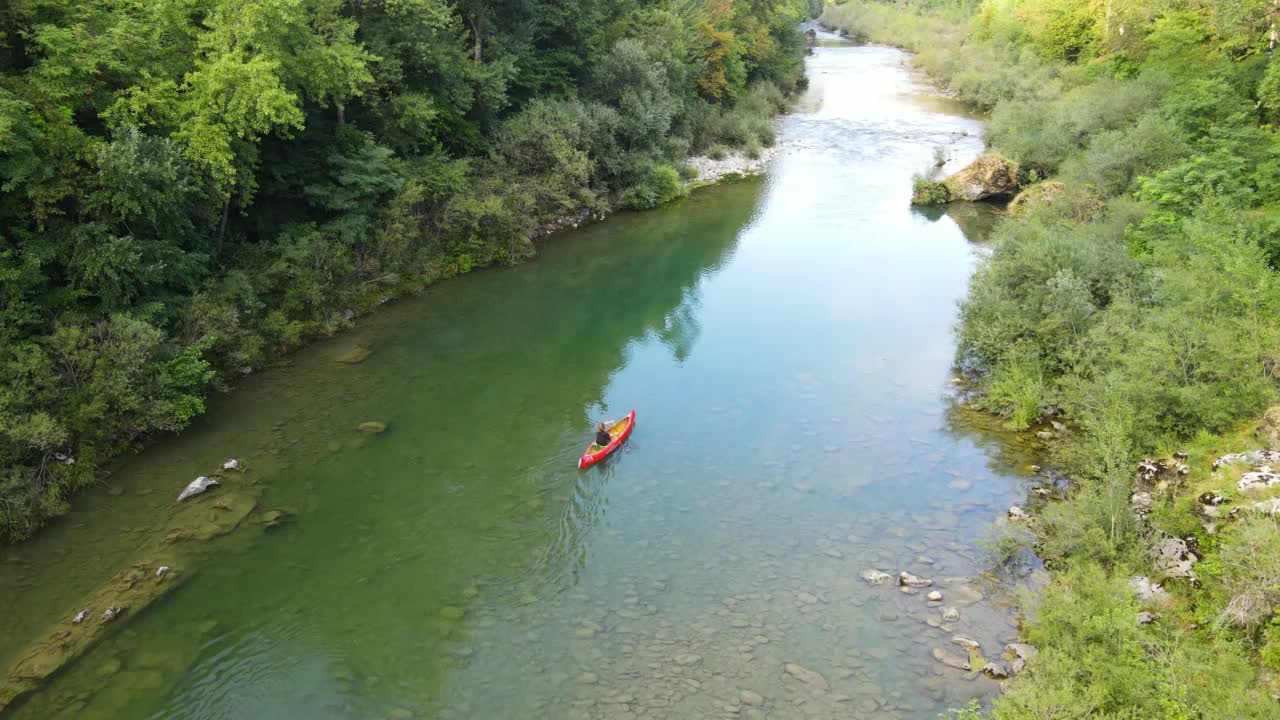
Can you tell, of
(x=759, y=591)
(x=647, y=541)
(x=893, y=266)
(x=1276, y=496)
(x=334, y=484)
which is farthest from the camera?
(x=893, y=266)

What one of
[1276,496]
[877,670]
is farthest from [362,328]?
[1276,496]

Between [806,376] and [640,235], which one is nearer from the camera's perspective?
[806,376]

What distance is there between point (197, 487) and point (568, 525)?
25.7ft

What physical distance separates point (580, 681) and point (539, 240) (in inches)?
892

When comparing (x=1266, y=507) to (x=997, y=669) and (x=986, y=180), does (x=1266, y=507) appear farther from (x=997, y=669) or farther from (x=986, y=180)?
(x=986, y=180)

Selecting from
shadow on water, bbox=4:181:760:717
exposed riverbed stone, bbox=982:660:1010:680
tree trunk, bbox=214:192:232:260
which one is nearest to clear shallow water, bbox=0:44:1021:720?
shadow on water, bbox=4:181:760:717

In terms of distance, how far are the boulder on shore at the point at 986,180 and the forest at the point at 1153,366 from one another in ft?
7.34

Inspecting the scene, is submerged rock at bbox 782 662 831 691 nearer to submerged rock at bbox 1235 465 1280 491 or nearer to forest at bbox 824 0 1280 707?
forest at bbox 824 0 1280 707

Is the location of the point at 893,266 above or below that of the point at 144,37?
below

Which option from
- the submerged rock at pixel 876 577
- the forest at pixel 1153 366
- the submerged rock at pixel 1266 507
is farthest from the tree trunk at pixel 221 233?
the submerged rock at pixel 1266 507

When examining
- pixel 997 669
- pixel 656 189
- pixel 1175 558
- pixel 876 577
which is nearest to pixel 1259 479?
pixel 1175 558

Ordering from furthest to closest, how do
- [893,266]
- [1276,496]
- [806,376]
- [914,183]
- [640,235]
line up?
[914,183], [640,235], [893,266], [806,376], [1276,496]

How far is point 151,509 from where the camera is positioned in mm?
15203

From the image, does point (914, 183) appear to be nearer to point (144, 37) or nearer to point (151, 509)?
point (144, 37)
